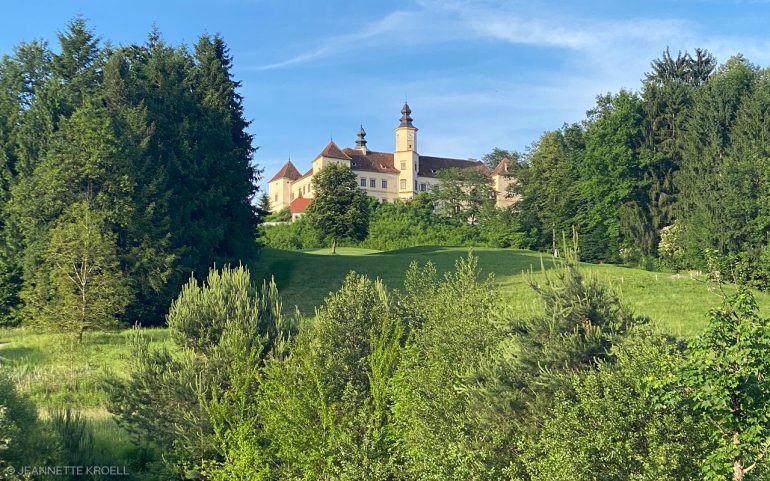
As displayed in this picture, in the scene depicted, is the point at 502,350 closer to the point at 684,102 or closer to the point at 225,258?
the point at 225,258

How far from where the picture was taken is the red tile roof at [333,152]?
341ft

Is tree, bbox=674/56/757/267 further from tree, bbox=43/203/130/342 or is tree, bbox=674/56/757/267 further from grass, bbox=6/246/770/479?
tree, bbox=43/203/130/342

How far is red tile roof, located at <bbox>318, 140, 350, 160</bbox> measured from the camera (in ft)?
341

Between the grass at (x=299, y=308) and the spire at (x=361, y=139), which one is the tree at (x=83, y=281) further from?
the spire at (x=361, y=139)

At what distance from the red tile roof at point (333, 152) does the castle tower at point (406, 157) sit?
29.1ft

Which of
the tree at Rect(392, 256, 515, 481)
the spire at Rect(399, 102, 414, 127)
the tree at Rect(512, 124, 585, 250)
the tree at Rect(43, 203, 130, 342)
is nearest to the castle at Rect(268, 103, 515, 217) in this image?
the spire at Rect(399, 102, 414, 127)

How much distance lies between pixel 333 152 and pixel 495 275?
201 feet

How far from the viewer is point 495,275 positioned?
155ft

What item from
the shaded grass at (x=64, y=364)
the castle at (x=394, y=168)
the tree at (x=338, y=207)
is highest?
the castle at (x=394, y=168)

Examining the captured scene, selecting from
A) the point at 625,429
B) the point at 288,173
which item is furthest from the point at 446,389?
the point at 288,173

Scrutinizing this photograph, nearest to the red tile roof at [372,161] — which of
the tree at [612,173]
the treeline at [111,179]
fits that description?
the tree at [612,173]

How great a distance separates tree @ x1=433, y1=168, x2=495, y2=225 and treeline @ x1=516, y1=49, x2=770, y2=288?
31.5 ft

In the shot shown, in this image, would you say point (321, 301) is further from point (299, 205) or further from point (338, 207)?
point (299, 205)

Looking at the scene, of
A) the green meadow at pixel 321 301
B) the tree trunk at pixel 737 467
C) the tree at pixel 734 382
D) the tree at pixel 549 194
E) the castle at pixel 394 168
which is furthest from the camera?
the castle at pixel 394 168
